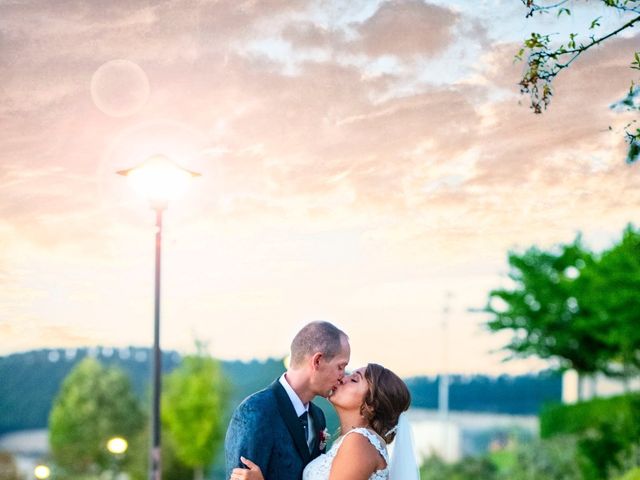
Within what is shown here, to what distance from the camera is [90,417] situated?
43750 millimetres

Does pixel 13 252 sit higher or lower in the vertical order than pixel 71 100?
lower

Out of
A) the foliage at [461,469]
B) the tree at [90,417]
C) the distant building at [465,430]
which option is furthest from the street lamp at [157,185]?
the tree at [90,417]

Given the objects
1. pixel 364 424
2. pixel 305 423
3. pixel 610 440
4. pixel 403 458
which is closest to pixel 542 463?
pixel 610 440

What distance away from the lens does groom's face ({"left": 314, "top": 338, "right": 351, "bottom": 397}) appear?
5227 millimetres

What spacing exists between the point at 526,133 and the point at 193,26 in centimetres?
685

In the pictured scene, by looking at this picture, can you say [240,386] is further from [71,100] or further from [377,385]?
[377,385]

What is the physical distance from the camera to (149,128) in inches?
800

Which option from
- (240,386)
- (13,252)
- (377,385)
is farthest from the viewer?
(240,386)

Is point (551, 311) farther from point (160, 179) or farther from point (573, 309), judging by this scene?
point (160, 179)

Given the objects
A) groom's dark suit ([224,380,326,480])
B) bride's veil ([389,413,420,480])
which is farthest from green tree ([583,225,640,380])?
groom's dark suit ([224,380,326,480])

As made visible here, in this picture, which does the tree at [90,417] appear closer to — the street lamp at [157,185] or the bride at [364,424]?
the street lamp at [157,185]

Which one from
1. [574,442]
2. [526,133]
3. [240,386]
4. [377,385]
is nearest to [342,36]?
[526,133]

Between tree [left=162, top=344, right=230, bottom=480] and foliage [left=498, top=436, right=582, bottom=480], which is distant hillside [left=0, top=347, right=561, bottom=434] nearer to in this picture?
tree [left=162, top=344, right=230, bottom=480]

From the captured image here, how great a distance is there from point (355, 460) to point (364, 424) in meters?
0.28
